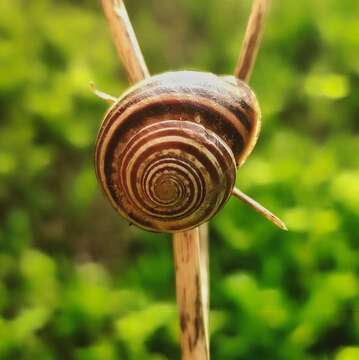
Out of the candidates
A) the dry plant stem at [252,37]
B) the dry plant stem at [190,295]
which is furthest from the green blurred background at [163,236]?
the dry plant stem at [252,37]

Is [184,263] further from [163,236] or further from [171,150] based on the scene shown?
[163,236]

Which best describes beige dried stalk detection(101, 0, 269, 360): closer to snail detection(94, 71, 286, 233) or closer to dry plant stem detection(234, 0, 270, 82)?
dry plant stem detection(234, 0, 270, 82)

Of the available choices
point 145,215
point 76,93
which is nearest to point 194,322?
point 145,215

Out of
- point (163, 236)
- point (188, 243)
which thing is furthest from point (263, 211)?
point (163, 236)

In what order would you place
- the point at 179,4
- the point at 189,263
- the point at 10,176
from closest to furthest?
the point at 189,263 → the point at 10,176 → the point at 179,4

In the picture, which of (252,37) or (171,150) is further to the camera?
(252,37)

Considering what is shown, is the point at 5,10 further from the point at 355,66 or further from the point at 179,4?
the point at 355,66

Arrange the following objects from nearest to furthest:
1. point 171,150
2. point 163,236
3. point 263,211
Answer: point 171,150
point 263,211
point 163,236
